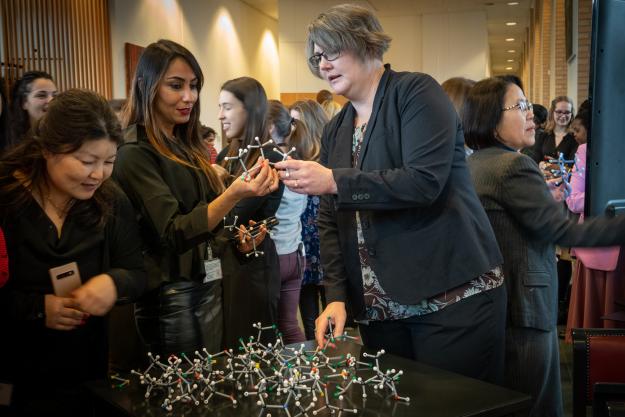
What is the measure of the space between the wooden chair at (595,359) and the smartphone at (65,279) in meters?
1.27

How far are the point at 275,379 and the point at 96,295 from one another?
20.5 inches

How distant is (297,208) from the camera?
3.58 metres

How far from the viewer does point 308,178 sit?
5.36 ft

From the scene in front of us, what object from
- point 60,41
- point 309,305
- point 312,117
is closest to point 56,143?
point 309,305

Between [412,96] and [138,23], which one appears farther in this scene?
[138,23]

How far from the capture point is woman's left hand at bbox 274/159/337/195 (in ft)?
5.37

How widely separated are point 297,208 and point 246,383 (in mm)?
2141

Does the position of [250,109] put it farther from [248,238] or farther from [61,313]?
[61,313]

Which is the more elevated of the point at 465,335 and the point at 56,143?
the point at 56,143

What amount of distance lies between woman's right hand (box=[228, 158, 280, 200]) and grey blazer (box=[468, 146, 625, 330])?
80cm

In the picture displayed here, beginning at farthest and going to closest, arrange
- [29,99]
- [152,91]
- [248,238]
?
1. [29,99]
2. [248,238]
3. [152,91]

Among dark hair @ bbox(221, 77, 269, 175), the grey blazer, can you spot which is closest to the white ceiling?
dark hair @ bbox(221, 77, 269, 175)

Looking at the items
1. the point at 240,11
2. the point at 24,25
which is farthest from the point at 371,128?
the point at 240,11

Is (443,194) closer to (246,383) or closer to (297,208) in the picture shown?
(246,383)
